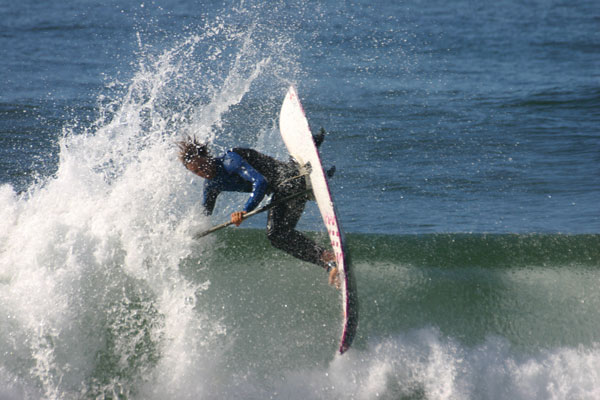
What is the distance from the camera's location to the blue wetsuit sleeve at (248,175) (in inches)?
149

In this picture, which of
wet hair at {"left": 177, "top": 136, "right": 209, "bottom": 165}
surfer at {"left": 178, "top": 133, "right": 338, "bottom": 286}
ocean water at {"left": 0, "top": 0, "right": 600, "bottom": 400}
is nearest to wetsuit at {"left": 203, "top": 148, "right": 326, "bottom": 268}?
surfer at {"left": 178, "top": 133, "right": 338, "bottom": 286}

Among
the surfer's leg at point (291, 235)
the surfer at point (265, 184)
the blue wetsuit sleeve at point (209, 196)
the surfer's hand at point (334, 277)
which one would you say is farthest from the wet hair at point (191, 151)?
the surfer's hand at point (334, 277)

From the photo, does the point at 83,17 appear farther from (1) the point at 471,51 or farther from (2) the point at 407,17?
(1) the point at 471,51

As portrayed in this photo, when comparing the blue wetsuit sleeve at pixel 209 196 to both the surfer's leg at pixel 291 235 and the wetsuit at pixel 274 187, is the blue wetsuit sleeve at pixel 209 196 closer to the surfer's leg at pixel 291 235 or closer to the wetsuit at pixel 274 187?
the wetsuit at pixel 274 187

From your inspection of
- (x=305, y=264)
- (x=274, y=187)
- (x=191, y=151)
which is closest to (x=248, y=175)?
(x=274, y=187)

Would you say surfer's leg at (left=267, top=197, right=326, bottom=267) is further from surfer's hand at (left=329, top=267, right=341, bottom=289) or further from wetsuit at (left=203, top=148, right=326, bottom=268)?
surfer's hand at (left=329, top=267, right=341, bottom=289)

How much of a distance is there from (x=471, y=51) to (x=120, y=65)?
8572 mm

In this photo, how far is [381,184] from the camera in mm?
7160

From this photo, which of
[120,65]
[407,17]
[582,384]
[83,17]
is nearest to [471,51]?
[407,17]

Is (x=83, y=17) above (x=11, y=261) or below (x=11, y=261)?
below

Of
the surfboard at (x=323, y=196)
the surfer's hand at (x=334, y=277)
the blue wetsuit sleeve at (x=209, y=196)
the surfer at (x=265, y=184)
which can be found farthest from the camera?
the blue wetsuit sleeve at (x=209, y=196)

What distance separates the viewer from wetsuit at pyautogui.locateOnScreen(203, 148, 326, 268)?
154 inches

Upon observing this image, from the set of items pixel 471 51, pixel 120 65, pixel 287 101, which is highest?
pixel 287 101

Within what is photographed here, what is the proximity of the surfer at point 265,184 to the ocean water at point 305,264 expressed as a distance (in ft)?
1.12
